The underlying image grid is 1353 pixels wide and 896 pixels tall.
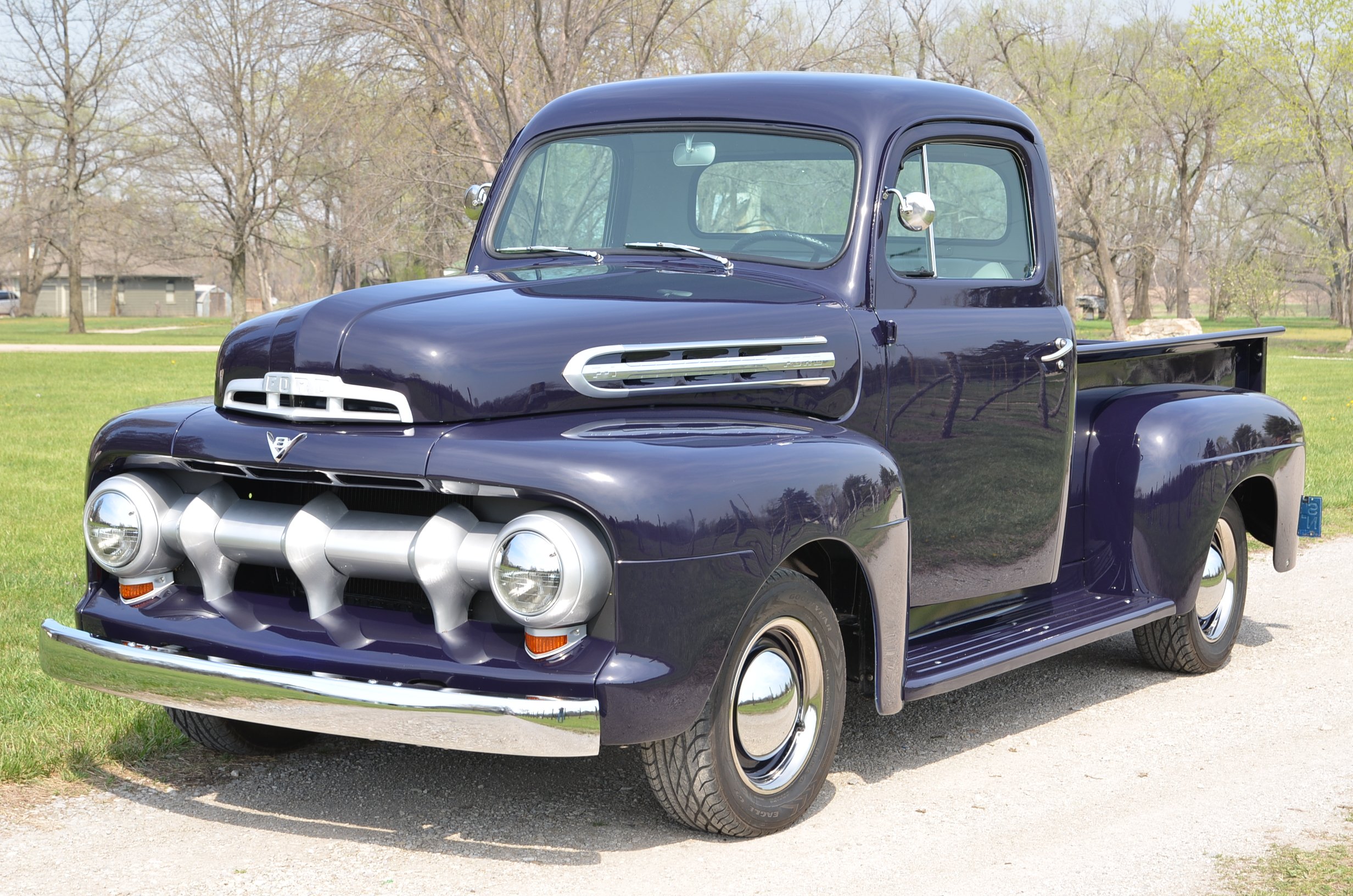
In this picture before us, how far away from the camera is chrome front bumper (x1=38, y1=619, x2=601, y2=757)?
3.20 m

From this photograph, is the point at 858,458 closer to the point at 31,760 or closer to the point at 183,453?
the point at 183,453

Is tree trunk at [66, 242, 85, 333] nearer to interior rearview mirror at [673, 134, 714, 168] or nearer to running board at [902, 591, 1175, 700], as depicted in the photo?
interior rearview mirror at [673, 134, 714, 168]

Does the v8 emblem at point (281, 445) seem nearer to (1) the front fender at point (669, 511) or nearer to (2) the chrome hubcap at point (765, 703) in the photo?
(1) the front fender at point (669, 511)

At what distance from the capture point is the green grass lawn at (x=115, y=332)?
112 feet

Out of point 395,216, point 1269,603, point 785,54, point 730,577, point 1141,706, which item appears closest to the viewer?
point 730,577

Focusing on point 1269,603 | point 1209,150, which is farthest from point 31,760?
point 1209,150

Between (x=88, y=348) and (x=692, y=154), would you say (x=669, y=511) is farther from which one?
(x=88, y=348)

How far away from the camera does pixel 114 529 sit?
3.82 meters

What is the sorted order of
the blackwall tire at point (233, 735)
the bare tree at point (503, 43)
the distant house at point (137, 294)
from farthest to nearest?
the distant house at point (137, 294), the bare tree at point (503, 43), the blackwall tire at point (233, 735)

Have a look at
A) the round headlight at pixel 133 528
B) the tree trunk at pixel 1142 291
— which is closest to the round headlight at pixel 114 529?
the round headlight at pixel 133 528

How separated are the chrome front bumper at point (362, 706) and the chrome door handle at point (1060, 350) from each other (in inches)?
93.8

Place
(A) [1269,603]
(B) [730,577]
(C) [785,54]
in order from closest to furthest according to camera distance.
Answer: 1. (B) [730,577]
2. (A) [1269,603]
3. (C) [785,54]

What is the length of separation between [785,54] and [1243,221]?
4500 centimetres

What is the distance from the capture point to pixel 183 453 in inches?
147
